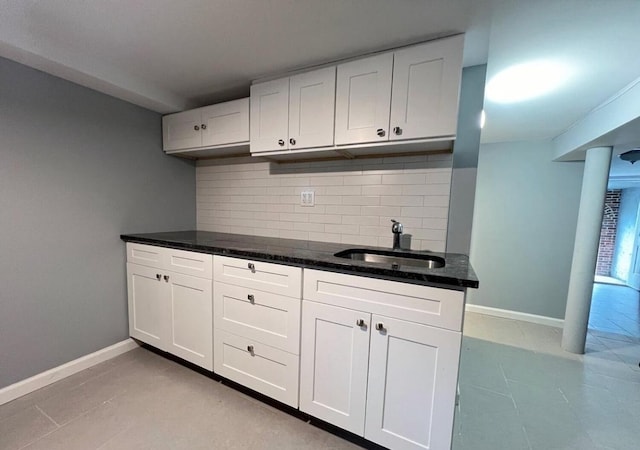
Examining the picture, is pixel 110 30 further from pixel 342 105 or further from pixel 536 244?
pixel 536 244

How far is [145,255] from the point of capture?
2.06 meters

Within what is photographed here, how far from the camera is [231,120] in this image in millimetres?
2047

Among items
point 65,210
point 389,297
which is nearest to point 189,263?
point 65,210

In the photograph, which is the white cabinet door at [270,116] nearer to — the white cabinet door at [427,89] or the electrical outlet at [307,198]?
the electrical outlet at [307,198]

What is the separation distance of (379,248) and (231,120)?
1.50m

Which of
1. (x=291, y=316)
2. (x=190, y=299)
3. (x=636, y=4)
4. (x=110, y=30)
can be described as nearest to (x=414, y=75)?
(x=636, y=4)

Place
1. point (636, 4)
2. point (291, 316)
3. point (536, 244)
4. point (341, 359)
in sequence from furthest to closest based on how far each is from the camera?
point (536, 244) → point (291, 316) → point (341, 359) → point (636, 4)

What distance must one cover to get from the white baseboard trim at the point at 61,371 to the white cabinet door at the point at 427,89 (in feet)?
8.70

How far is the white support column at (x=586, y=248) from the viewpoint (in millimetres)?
2391

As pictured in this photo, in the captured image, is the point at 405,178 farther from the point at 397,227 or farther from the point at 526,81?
the point at 526,81

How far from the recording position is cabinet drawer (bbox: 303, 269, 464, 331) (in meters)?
1.12

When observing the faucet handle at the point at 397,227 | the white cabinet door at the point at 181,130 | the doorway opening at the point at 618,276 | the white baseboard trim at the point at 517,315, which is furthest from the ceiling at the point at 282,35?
the doorway opening at the point at 618,276

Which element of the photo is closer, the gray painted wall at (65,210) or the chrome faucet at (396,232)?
the gray painted wall at (65,210)

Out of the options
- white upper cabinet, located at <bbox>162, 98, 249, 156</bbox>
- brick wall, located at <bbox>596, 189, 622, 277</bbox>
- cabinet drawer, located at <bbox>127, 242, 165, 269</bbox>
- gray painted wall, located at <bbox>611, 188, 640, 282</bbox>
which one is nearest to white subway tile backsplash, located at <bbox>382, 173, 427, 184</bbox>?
white upper cabinet, located at <bbox>162, 98, 249, 156</bbox>
